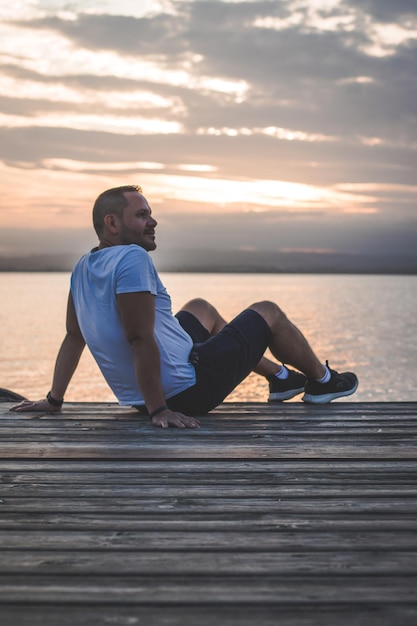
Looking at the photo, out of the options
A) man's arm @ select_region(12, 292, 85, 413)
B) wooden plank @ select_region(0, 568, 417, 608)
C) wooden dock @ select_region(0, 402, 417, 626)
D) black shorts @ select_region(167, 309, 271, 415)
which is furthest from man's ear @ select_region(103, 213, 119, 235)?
wooden plank @ select_region(0, 568, 417, 608)

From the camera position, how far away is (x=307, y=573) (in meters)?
2.18

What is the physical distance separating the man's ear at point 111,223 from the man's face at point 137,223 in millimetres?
34

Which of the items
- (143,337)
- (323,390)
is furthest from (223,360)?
(323,390)

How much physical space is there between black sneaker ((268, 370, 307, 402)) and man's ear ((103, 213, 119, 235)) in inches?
65.8

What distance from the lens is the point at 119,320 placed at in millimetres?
4094

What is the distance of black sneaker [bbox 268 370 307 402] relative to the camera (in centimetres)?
514

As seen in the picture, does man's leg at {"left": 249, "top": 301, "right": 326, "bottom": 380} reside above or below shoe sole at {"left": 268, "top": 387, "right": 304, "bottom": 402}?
above

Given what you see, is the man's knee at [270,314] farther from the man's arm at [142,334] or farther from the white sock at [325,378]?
the man's arm at [142,334]

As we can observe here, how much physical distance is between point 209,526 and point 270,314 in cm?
229

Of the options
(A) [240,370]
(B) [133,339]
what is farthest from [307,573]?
(A) [240,370]

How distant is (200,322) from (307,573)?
2989mm

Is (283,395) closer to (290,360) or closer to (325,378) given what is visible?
(325,378)

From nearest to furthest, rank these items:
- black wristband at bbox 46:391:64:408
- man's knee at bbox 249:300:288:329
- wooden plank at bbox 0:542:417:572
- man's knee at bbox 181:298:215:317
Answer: wooden plank at bbox 0:542:417:572
man's knee at bbox 249:300:288:329
black wristband at bbox 46:391:64:408
man's knee at bbox 181:298:215:317

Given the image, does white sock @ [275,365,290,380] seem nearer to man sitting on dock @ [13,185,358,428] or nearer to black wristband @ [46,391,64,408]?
man sitting on dock @ [13,185,358,428]
